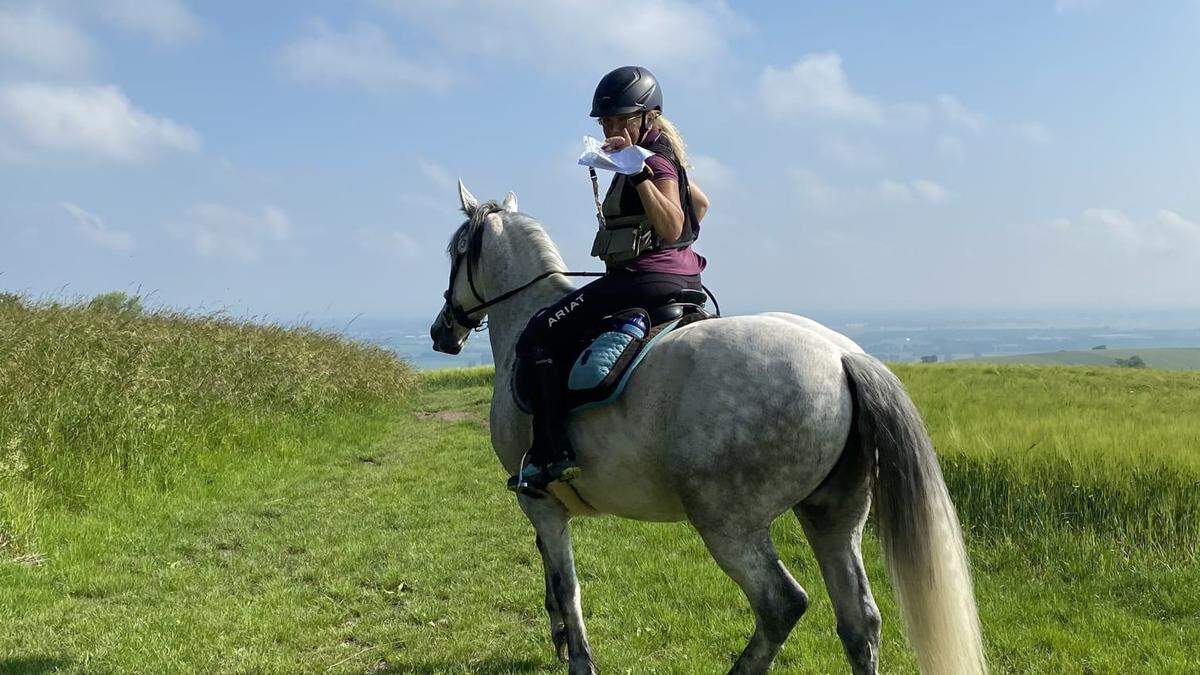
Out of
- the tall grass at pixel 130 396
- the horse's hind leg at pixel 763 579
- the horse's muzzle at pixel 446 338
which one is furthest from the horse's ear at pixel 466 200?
the tall grass at pixel 130 396

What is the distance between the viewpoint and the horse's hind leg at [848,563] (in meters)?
3.72

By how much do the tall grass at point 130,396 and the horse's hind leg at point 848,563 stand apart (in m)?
6.88

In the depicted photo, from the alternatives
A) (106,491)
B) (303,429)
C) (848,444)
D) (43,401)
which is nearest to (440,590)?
(848,444)

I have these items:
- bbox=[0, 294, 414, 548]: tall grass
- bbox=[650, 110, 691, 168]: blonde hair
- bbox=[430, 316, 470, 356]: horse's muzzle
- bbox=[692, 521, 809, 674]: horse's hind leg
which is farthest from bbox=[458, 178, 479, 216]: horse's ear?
bbox=[0, 294, 414, 548]: tall grass

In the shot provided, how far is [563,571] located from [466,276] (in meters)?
2.09

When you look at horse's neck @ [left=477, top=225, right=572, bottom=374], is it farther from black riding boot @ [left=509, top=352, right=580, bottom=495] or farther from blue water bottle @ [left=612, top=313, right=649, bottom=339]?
blue water bottle @ [left=612, top=313, right=649, bottom=339]

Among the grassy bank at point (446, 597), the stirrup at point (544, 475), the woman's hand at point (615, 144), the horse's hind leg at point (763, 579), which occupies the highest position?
the woman's hand at point (615, 144)

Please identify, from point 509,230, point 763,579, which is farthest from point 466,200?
point 763,579

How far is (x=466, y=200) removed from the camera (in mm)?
5270

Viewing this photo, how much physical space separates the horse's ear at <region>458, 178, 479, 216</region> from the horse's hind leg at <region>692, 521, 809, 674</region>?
2.84 meters

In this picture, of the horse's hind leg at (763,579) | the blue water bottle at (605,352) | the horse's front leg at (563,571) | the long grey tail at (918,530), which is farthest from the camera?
the horse's front leg at (563,571)

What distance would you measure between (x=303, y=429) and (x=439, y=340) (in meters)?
9.10

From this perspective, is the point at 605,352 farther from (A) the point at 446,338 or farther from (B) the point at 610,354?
(A) the point at 446,338

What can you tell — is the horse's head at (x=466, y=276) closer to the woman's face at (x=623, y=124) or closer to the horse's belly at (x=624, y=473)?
the woman's face at (x=623, y=124)
